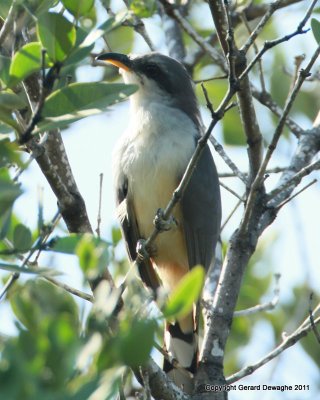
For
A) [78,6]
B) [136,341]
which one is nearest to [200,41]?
[78,6]

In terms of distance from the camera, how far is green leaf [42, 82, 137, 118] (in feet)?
8.46

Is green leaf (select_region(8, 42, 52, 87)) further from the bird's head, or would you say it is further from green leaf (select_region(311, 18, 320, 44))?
the bird's head

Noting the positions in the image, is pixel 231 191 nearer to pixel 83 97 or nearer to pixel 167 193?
pixel 167 193

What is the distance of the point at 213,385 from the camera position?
4.60m

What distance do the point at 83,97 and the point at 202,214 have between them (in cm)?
299

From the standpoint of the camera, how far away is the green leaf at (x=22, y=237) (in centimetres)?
262

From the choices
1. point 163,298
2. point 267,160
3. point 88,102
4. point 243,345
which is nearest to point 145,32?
point 267,160

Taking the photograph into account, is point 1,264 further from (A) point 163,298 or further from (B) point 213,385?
(B) point 213,385

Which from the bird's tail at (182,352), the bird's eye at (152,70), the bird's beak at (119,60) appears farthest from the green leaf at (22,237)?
the bird's eye at (152,70)

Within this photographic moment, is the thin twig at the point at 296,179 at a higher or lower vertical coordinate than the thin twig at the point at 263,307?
higher

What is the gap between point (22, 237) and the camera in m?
2.62

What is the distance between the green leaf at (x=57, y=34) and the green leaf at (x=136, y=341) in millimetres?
1044

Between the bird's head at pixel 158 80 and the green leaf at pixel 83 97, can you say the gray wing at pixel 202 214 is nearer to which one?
the bird's head at pixel 158 80

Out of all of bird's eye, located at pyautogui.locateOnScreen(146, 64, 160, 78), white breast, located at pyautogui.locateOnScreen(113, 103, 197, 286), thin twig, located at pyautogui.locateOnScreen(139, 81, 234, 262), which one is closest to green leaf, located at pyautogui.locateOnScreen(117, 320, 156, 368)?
thin twig, located at pyautogui.locateOnScreen(139, 81, 234, 262)
